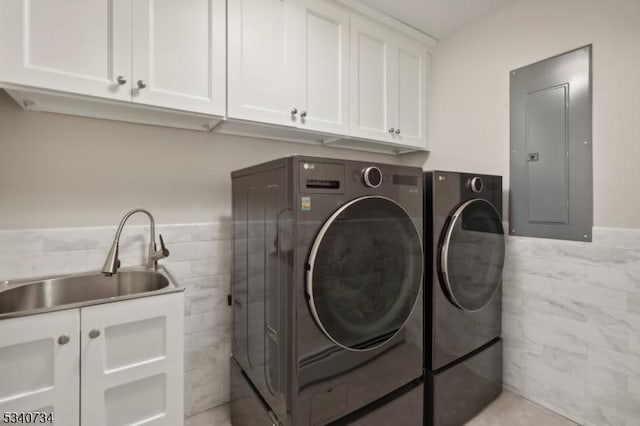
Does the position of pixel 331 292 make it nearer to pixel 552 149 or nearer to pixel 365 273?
pixel 365 273

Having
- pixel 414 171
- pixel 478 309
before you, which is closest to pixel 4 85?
pixel 414 171

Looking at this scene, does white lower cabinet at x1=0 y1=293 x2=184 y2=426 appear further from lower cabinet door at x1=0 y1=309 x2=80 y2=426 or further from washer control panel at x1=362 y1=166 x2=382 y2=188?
washer control panel at x1=362 y1=166 x2=382 y2=188

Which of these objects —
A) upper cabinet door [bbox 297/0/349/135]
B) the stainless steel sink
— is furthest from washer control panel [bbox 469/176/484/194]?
the stainless steel sink

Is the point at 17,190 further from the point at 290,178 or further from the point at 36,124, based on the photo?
the point at 290,178

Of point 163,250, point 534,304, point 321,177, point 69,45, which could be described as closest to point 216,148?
point 163,250

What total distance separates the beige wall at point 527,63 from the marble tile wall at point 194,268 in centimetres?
184

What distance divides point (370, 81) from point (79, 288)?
2.04 m

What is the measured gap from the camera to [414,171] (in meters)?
1.45

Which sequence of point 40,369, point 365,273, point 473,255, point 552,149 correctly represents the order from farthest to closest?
point 552,149 < point 473,255 < point 365,273 < point 40,369

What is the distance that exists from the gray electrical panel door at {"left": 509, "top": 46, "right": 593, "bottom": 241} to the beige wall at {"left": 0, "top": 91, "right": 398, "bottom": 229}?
5.80 ft

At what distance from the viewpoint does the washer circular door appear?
1.58 meters

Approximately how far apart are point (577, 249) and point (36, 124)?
2887 mm

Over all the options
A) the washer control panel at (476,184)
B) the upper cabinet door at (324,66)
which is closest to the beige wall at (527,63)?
the washer control panel at (476,184)

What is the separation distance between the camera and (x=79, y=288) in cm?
143
